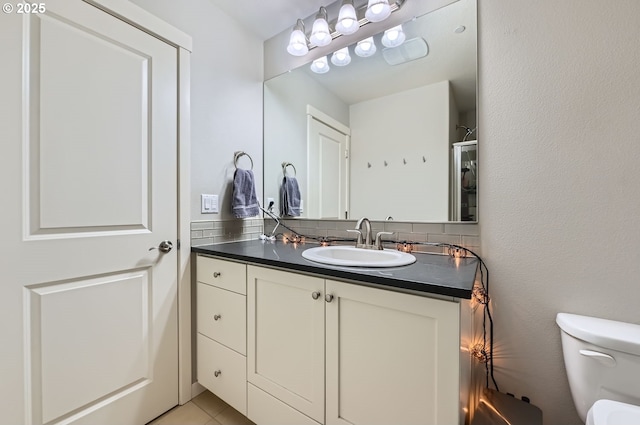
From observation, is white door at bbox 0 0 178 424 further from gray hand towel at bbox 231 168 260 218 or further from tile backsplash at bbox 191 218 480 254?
gray hand towel at bbox 231 168 260 218

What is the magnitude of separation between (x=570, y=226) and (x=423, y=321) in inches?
29.6

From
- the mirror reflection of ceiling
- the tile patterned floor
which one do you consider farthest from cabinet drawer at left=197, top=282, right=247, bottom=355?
the mirror reflection of ceiling

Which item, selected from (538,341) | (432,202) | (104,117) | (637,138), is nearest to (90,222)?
(104,117)

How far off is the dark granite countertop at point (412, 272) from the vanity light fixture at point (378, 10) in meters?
1.28

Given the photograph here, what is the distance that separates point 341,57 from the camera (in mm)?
1652

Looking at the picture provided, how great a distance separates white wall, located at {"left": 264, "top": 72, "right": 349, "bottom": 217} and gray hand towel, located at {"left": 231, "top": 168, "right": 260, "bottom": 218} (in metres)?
0.23

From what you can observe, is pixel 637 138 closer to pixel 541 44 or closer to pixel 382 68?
pixel 541 44

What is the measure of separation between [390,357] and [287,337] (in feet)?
1.44

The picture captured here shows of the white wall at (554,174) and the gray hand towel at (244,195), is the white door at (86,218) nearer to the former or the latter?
the gray hand towel at (244,195)

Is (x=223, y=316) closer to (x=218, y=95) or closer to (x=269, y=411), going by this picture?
(x=269, y=411)

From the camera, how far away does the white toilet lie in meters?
0.76

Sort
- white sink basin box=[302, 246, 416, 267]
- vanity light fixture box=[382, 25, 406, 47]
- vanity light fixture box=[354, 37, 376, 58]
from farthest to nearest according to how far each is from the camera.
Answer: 1. vanity light fixture box=[354, 37, 376, 58]
2. vanity light fixture box=[382, 25, 406, 47]
3. white sink basin box=[302, 246, 416, 267]

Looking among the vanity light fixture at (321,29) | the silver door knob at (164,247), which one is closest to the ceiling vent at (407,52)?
the vanity light fixture at (321,29)

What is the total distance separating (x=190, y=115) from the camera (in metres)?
1.48
